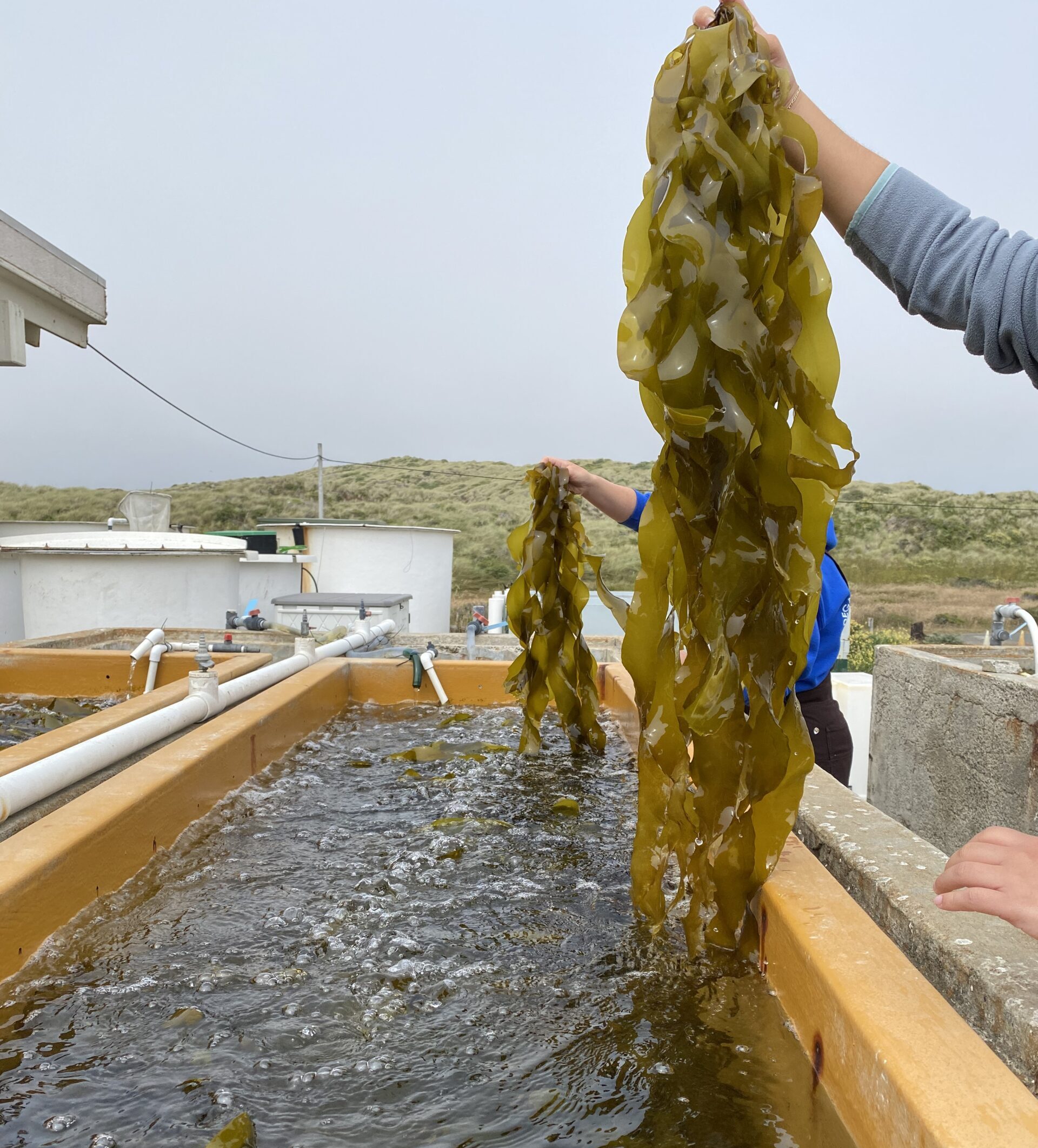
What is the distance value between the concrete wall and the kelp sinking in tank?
1.43 m

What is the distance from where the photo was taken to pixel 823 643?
7.50 ft

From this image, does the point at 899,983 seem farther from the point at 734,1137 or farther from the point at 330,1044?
the point at 330,1044

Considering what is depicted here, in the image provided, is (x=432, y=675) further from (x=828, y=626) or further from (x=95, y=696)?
(x=828, y=626)

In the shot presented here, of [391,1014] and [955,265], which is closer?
[955,265]

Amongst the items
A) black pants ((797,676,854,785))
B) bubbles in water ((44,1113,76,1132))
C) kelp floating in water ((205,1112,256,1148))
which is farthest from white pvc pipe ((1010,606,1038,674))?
bubbles in water ((44,1113,76,1132))

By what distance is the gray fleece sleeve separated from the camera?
921 mm

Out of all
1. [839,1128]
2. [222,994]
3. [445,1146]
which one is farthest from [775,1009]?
[222,994]

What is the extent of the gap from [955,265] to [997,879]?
26.7 inches

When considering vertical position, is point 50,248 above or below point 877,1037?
above

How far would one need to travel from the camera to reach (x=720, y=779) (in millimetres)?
1239

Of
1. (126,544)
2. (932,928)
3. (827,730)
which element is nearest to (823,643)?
(827,730)

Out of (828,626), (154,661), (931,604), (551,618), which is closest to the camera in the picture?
(828,626)

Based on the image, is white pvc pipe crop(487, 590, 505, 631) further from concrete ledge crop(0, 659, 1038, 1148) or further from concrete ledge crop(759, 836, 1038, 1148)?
concrete ledge crop(759, 836, 1038, 1148)

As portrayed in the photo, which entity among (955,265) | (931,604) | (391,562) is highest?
(955,265)
